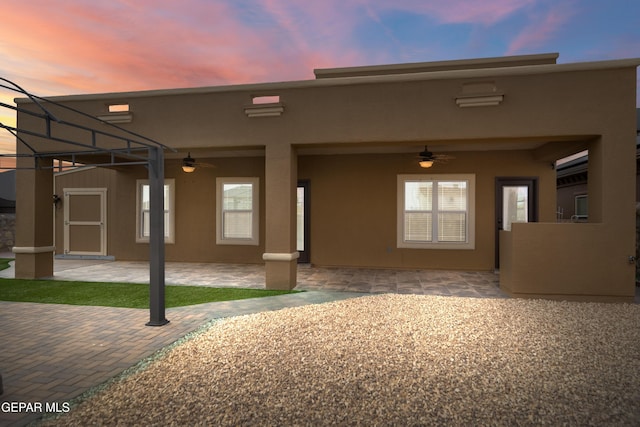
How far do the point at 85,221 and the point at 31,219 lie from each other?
3.73m

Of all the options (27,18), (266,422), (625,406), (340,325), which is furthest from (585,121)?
(27,18)

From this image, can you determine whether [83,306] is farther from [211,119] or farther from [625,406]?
[625,406]

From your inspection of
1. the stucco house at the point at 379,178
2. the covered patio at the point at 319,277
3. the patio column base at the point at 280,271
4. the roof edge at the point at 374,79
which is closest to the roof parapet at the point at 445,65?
the stucco house at the point at 379,178

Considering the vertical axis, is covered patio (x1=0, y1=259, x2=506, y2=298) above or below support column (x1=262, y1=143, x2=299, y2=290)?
below

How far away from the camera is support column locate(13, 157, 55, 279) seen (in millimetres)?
7141

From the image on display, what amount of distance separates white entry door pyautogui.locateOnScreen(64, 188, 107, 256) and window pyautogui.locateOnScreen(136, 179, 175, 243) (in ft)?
4.01

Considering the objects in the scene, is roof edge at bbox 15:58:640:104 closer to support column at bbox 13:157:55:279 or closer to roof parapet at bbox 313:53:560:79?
support column at bbox 13:157:55:279

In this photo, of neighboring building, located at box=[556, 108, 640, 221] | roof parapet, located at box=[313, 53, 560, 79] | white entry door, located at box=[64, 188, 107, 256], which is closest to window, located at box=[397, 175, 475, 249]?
roof parapet, located at box=[313, 53, 560, 79]

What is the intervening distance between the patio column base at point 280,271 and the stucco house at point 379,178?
3 centimetres

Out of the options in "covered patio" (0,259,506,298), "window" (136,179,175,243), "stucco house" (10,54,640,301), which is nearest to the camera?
"stucco house" (10,54,640,301)

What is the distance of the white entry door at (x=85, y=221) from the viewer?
34.4ft

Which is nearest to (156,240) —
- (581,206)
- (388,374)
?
(388,374)

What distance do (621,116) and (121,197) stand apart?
12.0 meters

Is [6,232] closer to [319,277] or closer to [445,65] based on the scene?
[319,277]
